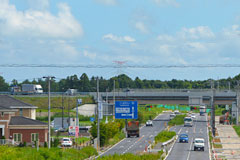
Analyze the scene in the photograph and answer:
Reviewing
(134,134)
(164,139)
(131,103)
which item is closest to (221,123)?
(134,134)

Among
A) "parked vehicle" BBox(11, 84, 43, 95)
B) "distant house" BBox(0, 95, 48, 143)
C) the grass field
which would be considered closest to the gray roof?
"distant house" BBox(0, 95, 48, 143)

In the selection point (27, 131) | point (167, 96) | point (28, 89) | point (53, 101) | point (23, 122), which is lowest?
point (27, 131)

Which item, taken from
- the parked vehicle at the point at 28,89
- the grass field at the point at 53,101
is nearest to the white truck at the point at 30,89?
the parked vehicle at the point at 28,89

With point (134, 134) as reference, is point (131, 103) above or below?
above

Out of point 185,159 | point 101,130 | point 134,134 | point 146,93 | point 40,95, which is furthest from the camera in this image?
point 40,95

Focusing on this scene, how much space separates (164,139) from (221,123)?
62.1m

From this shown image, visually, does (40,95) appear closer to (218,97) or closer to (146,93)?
(146,93)

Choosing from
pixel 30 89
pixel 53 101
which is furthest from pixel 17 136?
pixel 30 89

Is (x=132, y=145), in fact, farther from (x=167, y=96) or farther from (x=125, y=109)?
(x=167, y=96)

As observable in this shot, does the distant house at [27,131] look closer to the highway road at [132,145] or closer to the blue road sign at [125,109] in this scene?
the highway road at [132,145]

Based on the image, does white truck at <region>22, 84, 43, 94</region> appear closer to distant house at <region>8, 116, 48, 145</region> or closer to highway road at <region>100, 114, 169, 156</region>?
highway road at <region>100, 114, 169, 156</region>

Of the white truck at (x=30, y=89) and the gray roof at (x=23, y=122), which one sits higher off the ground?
the white truck at (x=30, y=89)

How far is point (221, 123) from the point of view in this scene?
14138 cm

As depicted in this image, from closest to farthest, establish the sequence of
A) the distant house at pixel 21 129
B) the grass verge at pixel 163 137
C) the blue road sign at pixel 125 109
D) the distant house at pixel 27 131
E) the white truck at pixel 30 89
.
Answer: the distant house at pixel 21 129 < the distant house at pixel 27 131 < the blue road sign at pixel 125 109 < the grass verge at pixel 163 137 < the white truck at pixel 30 89
